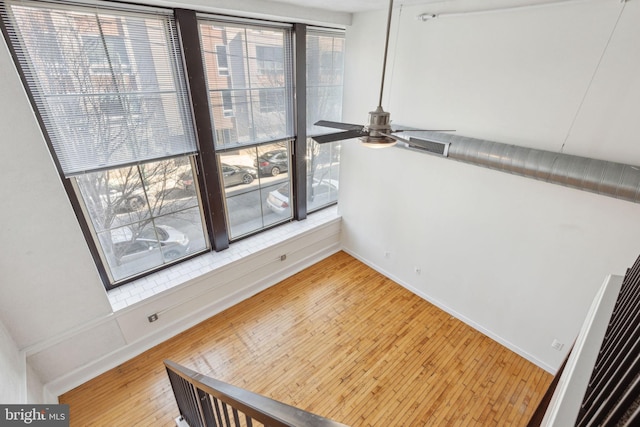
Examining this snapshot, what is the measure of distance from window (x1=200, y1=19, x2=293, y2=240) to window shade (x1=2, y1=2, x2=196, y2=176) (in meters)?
0.52

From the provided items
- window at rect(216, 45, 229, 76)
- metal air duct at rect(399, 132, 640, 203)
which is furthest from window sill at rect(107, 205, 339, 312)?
metal air duct at rect(399, 132, 640, 203)

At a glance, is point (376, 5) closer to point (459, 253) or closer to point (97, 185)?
point (459, 253)

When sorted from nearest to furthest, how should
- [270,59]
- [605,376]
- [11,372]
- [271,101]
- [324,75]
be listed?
[605,376] < [11,372] < [270,59] < [271,101] < [324,75]

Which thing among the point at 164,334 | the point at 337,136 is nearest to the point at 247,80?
the point at 337,136

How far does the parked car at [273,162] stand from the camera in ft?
14.7

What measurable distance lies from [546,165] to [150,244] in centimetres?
461

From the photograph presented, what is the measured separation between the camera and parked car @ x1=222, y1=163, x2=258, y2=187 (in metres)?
4.14

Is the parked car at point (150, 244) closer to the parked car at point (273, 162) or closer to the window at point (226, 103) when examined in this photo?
the parked car at point (273, 162)

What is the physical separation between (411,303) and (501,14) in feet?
12.4

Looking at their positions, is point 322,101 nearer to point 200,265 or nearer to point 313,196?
point 313,196

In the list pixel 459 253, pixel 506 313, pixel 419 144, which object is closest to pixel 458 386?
pixel 506 313

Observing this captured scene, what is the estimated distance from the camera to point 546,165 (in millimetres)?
2811

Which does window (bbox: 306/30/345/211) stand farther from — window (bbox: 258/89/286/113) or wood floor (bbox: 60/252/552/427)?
wood floor (bbox: 60/252/552/427)

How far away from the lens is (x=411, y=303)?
4484mm
